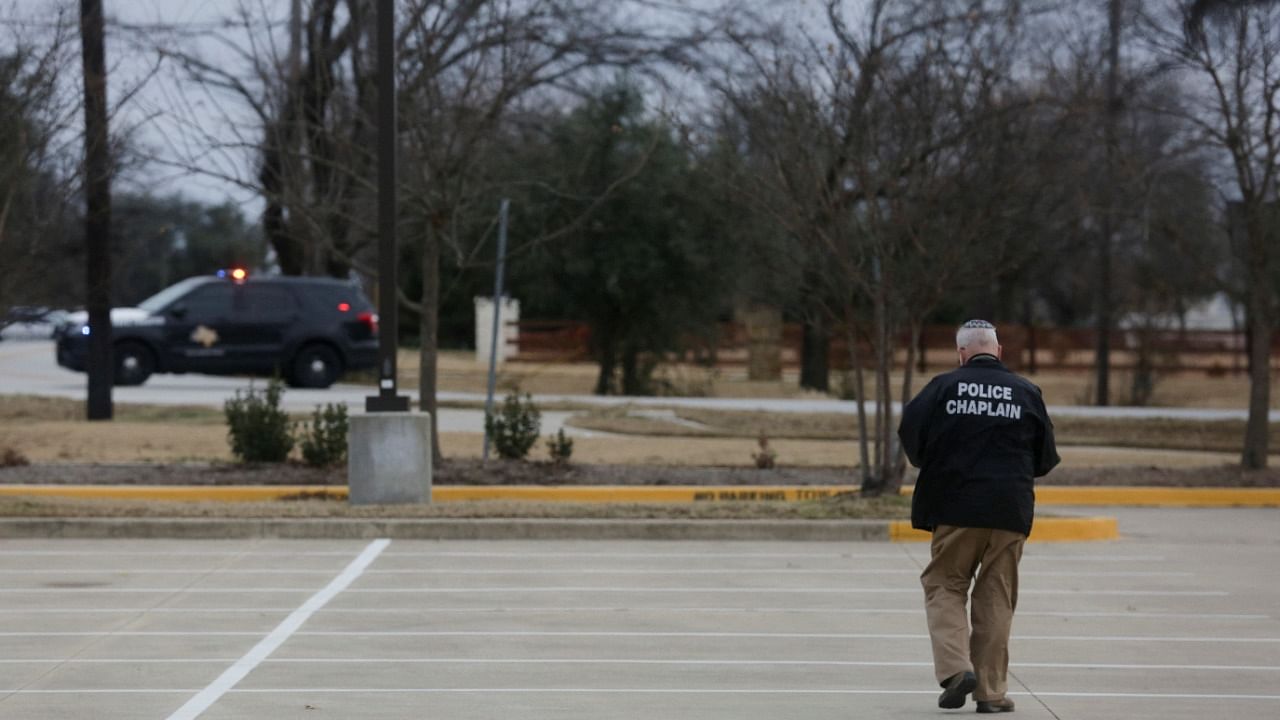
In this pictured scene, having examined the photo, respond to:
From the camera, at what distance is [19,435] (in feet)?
69.2

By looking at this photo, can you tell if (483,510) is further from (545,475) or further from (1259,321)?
(1259,321)

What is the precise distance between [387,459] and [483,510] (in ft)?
3.90

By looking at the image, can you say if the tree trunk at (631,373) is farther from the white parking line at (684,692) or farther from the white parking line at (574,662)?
the white parking line at (684,692)

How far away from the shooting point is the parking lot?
7.68 metres

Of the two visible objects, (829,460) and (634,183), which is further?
(634,183)

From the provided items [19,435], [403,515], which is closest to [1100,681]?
[403,515]

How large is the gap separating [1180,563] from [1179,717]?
5.70 m

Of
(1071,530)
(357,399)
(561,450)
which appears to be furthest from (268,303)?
(1071,530)

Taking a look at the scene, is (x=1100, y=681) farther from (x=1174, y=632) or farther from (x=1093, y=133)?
(x=1093, y=133)

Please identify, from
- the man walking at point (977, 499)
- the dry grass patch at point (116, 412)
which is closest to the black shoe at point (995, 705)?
the man walking at point (977, 499)

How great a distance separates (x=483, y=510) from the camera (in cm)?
1436

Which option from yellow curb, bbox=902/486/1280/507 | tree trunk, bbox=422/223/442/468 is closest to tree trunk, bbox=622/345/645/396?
tree trunk, bbox=422/223/442/468

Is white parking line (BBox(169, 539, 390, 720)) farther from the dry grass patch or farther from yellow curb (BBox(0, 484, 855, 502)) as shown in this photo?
the dry grass patch

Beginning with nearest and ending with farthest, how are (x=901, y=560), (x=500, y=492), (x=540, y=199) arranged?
(x=901, y=560) → (x=500, y=492) → (x=540, y=199)
